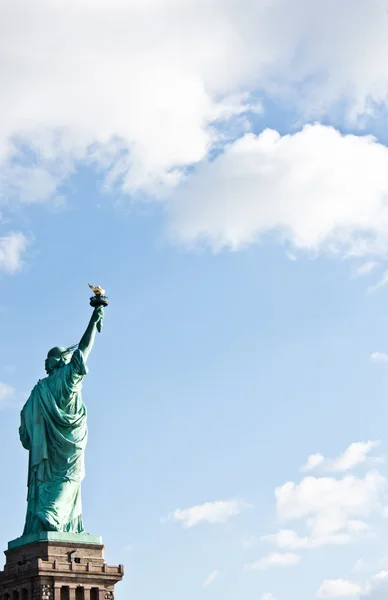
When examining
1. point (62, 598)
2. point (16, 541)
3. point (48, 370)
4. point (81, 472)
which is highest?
point (48, 370)

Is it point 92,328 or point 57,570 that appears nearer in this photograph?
point 57,570

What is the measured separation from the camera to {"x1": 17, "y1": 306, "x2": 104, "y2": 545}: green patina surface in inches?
1732

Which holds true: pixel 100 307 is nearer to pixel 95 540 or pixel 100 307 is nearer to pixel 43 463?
pixel 43 463

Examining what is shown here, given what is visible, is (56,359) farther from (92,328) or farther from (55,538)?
(55,538)

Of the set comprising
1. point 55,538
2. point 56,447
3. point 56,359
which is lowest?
point 55,538

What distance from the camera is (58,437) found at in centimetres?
4528

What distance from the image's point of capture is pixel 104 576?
43.0 m

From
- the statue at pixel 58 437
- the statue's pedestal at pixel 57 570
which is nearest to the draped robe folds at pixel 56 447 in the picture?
the statue at pixel 58 437

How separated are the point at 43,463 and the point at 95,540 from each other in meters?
4.00

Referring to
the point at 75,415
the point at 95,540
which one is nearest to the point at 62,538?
the point at 95,540

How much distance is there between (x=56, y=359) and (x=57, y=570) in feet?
31.7

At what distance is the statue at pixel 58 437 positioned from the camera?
44.1 metres

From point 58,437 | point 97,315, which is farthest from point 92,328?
point 58,437

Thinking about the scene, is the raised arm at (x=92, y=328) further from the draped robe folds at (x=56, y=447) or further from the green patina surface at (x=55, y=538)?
the green patina surface at (x=55, y=538)
